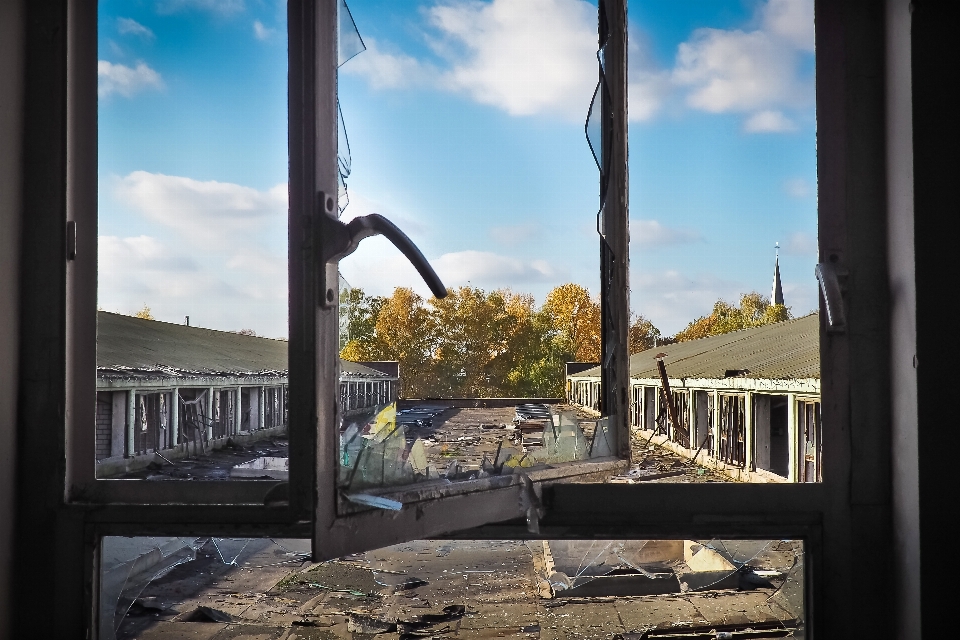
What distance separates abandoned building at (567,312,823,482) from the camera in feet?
22.3

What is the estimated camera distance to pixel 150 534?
1.49 meters

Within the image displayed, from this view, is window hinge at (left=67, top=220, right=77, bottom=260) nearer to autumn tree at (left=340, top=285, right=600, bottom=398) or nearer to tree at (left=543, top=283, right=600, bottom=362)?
autumn tree at (left=340, top=285, right=600, bottom=398)

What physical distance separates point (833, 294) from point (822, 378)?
18 cm

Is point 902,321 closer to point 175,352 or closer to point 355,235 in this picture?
point 355,235

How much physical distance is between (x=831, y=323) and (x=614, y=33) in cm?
79

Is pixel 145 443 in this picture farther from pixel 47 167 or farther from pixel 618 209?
pixel 618 209

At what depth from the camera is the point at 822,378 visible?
1.46 meters

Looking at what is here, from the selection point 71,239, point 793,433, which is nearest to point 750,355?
point 793,433

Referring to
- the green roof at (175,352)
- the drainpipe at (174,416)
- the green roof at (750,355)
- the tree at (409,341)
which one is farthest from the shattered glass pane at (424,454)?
the drainpipe at (174,416)

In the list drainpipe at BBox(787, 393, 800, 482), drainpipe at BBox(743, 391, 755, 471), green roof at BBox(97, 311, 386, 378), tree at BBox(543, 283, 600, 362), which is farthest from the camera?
drainpipe at BBox(743, 391, 755, 471)

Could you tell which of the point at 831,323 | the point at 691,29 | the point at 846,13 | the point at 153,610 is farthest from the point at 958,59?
the point at 153,610

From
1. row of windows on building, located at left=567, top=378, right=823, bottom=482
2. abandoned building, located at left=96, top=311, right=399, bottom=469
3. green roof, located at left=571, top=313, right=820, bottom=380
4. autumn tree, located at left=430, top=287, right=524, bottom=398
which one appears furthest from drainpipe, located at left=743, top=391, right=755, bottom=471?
autumn tree, located at left=430, top=287, right=524, bottom=398

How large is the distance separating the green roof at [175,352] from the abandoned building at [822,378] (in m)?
3.59

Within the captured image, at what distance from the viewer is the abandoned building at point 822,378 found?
1.33m
